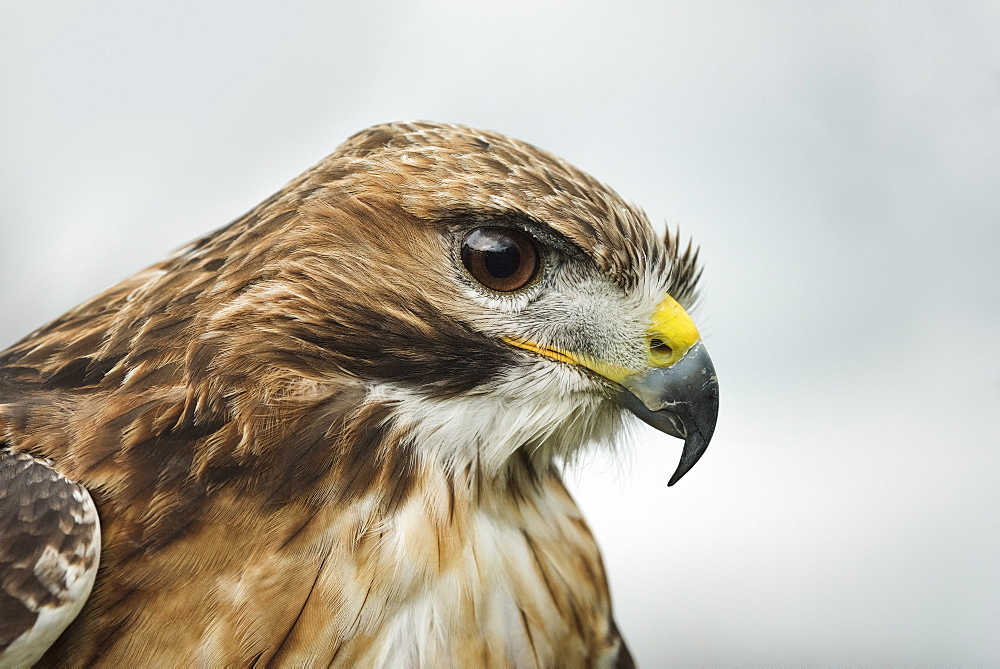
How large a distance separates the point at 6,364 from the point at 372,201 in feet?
2.52

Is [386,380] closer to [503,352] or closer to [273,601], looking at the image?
[503,352]

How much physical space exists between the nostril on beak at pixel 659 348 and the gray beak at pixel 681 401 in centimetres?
2

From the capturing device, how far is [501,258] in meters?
1.50

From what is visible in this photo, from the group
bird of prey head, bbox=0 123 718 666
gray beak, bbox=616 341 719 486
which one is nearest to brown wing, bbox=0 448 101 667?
bird of prey head, bbox=0 123 718 666

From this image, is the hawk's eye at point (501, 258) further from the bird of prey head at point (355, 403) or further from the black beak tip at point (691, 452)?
the black beak tip at point (691, 452)

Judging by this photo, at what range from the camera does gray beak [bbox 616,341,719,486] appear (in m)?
1.57

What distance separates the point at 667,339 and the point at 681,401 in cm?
11

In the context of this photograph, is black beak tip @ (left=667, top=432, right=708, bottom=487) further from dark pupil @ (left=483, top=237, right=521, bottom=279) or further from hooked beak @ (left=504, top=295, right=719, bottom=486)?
dark pupil @ (left=483, top=237, right=521, bottom=279)

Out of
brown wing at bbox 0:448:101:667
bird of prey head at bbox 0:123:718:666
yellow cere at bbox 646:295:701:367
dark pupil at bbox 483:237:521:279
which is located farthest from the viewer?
yellow cere at bbox 646:295:701:367

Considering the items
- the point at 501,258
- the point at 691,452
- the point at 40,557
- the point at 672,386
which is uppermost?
the point at 501,258

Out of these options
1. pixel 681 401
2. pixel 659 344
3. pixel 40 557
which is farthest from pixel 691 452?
pixel 40 557

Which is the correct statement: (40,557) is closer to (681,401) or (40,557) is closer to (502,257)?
(502,257)

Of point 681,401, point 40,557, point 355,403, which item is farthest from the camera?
point 681,401

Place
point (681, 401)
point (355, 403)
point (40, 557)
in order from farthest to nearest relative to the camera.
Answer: point (681, 401), point (355, 403), point (40, 557)
